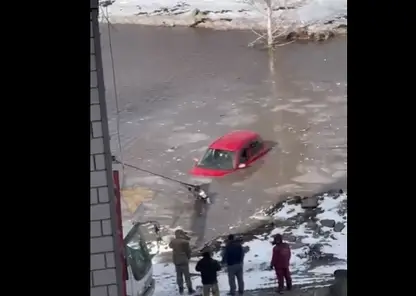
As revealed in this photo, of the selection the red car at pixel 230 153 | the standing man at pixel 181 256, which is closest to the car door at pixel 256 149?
the red car at pixel 230 153

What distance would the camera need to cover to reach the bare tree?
4.09ft

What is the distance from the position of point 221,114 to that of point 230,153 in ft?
0.30

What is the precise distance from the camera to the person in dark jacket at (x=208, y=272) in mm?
1253

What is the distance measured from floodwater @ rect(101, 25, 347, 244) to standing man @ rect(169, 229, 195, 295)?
3 cm

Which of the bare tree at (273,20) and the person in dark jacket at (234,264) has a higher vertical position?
the bare tree at (273,20)

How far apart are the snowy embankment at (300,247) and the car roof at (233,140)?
6.8 inches

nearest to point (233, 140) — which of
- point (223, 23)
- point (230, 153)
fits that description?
point (230, 153)

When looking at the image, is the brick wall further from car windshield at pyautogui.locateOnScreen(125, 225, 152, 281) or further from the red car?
the red car

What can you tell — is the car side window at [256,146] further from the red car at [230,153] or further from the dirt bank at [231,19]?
the dirt bank at [231,19]

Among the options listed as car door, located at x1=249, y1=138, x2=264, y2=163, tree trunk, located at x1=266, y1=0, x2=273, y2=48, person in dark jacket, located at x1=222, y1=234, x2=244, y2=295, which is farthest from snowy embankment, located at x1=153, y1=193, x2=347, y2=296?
tree trunk, located at x1=266, y1=0, x2=273, y2=48

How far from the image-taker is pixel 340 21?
1176 mm
